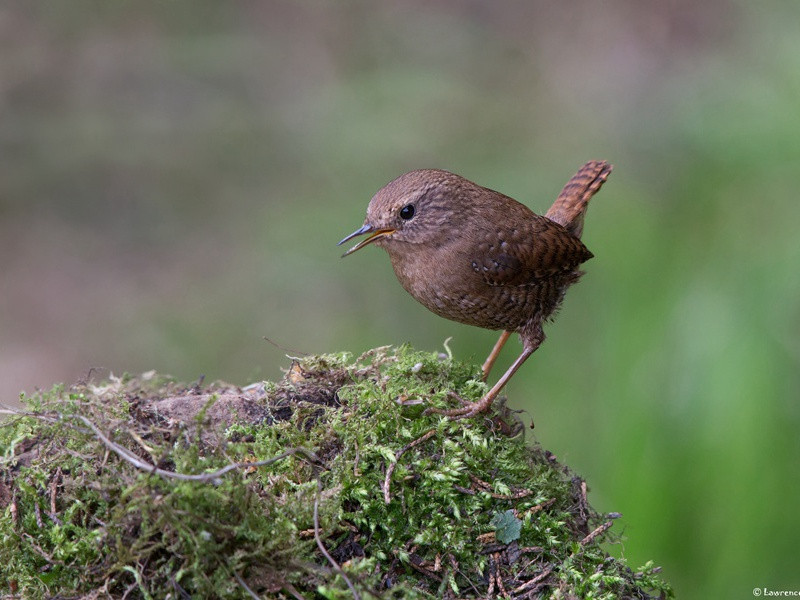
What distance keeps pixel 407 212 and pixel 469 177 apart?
326 centimetres

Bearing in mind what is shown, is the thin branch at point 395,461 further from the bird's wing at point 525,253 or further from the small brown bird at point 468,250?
the bird's wing at point 525,253

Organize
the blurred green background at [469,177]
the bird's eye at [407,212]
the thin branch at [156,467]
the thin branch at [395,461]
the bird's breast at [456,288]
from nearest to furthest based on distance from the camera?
the thin branch at [156,467] → the thin branch at [395,461] → the bird's breast at [456,288] → the bird's eye at [407,212] → the blurred green background at [469,177]

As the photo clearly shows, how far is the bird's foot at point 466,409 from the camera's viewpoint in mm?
2941

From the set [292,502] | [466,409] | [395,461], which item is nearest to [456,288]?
[466,409]

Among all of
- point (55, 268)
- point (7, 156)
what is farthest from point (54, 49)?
point (55, 268)

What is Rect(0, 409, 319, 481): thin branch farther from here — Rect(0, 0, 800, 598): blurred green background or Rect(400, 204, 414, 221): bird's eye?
Rect(0, 0, 800, 598): blurred green background

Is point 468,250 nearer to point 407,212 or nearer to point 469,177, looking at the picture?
point 407,212

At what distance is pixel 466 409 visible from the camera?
3.05 meters

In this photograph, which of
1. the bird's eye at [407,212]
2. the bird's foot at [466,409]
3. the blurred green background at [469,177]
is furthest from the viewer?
the blurred green background at [469,177]

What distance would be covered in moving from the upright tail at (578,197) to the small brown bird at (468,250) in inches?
23.9

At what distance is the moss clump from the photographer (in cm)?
219

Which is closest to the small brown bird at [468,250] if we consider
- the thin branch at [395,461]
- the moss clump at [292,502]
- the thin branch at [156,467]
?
the moss clump at [292,502]

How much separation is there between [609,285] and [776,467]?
5.34ft

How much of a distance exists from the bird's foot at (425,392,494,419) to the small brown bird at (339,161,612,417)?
62 centimetres
